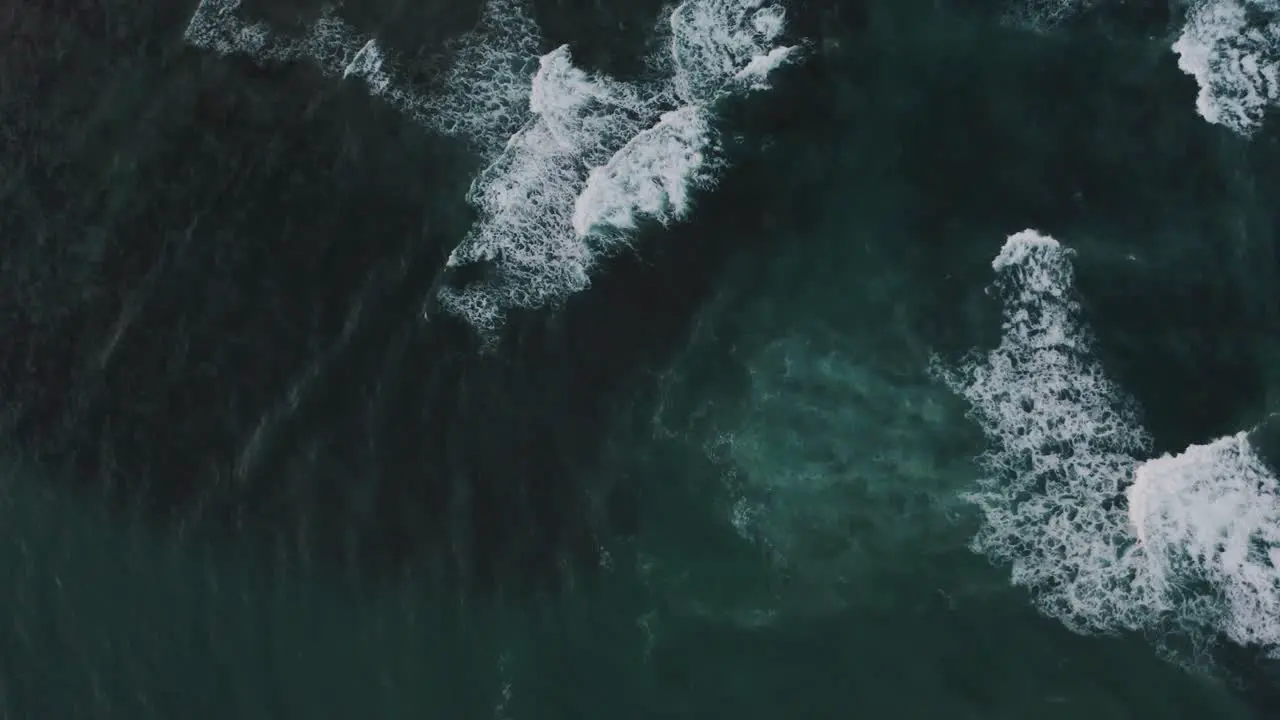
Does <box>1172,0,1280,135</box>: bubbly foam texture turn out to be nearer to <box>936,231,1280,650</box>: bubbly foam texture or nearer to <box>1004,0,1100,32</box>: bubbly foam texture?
<box>1004,0,1100,32</box>: bubbly foam texture

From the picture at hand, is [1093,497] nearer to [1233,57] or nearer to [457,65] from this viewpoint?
[1233,57]

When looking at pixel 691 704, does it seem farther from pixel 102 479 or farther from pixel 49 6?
pixel 49 6

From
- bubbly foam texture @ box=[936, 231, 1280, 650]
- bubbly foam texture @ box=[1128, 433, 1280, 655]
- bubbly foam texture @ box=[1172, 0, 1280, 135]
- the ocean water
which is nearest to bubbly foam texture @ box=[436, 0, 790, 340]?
the ocean water

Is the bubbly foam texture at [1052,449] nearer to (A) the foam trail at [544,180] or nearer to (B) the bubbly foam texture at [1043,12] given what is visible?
(B) the bubbly foam texture at [1043,12]

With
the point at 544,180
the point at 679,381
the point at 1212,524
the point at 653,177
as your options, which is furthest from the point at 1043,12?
the point at 544,180

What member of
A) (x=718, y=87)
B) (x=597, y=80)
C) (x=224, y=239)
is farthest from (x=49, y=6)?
(x=718, y=87)

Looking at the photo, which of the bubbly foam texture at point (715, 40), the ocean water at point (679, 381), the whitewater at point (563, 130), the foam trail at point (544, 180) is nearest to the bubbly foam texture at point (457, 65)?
the whitewater at point (563, 130)

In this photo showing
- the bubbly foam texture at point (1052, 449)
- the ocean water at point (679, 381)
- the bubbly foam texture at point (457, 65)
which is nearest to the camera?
the bubbly foam texture at point (1052, 449)
